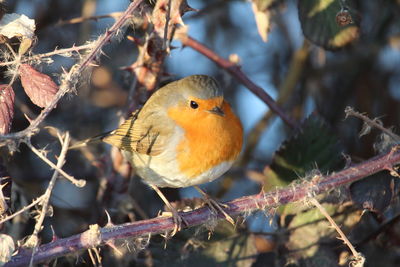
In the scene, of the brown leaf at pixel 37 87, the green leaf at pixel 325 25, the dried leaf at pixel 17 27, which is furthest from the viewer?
the green leaf at pixel 325 25

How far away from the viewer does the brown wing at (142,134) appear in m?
2.53

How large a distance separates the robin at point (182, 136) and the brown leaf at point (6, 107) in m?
0.84

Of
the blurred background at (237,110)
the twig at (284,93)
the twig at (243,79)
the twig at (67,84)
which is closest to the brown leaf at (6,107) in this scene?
the twig at (67,84)

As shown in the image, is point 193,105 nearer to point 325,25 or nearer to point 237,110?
point 325,25

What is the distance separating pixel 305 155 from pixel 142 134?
0.75m

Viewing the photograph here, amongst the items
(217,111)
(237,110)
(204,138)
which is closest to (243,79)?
(217,111)

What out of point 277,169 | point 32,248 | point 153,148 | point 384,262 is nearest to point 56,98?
point 32,248

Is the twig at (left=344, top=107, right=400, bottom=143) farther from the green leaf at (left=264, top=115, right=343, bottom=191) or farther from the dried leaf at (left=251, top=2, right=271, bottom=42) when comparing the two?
the dried leaf at (left=251, top=2, right=271, bottom=42)

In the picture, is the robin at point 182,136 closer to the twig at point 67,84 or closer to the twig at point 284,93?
the twig at point 284,93

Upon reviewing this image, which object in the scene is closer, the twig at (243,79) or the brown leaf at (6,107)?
the brown leaf at (6,107)

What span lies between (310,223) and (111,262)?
0.91 metres

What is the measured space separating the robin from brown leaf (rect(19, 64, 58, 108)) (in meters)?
0.82

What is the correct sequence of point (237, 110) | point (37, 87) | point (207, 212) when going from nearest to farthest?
point (37, 87)
point (207, 212)
point (237, 110)

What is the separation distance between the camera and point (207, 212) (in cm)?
201
